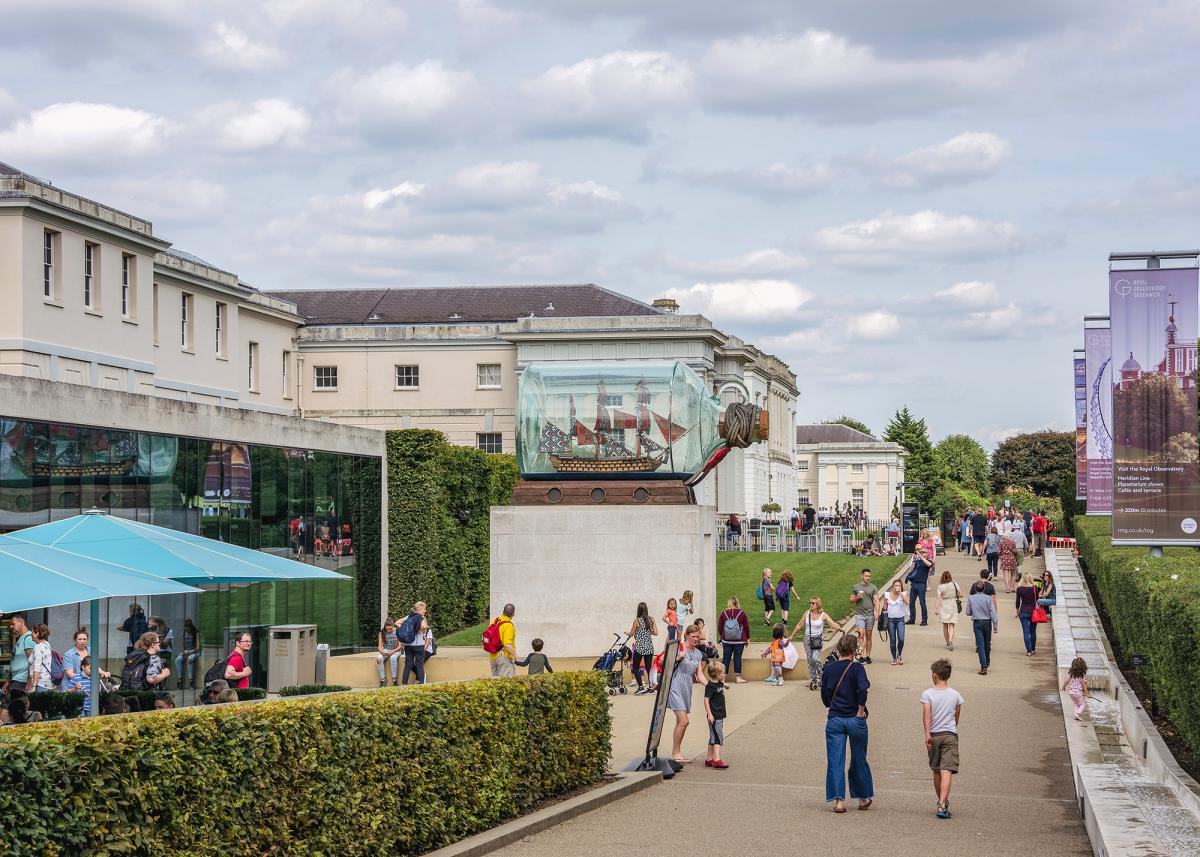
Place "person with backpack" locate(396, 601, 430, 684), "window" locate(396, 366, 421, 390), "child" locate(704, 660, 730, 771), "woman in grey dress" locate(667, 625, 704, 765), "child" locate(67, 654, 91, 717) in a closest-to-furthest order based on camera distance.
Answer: "child" locate(704, 660, 730, 771) < "woman in grey dress" locate(667, 625, 704, 765) < "child" locate(67, 654, 91, 717) < "person with backpack" locate(396, 601, 430, 684) < "window" locate(396, 366, 421, 390)

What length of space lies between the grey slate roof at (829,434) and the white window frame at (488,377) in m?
63.7

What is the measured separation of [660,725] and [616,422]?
38.3ft

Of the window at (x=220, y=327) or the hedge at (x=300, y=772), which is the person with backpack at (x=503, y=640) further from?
the window at (x=220, y=327)

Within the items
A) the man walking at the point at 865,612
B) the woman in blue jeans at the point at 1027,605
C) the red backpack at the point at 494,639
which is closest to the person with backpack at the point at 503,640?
the red backpack at the point at 494,639

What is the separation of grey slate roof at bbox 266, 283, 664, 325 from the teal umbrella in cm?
6054

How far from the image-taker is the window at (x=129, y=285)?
4500cm

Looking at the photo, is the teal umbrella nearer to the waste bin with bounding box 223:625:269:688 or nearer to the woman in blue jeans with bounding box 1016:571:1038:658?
the waste bin with bounding box 223:625:269:688

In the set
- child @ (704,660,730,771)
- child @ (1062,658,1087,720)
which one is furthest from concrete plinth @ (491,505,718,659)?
child @ (704,660,730,771)

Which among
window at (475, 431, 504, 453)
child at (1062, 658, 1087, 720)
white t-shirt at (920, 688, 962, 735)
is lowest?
child at (1062, 658, 1087, 720)

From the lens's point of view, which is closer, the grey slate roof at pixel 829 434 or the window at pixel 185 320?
the window at pixel 185 320

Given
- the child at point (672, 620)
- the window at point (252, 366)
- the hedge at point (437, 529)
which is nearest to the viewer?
the child at point (672, 620)

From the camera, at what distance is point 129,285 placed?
45.4 meters

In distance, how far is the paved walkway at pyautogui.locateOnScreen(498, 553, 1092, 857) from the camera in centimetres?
1268

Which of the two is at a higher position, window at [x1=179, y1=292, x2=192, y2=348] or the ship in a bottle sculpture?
window at [x1=179, y1=292, x2=192, y2=348]
